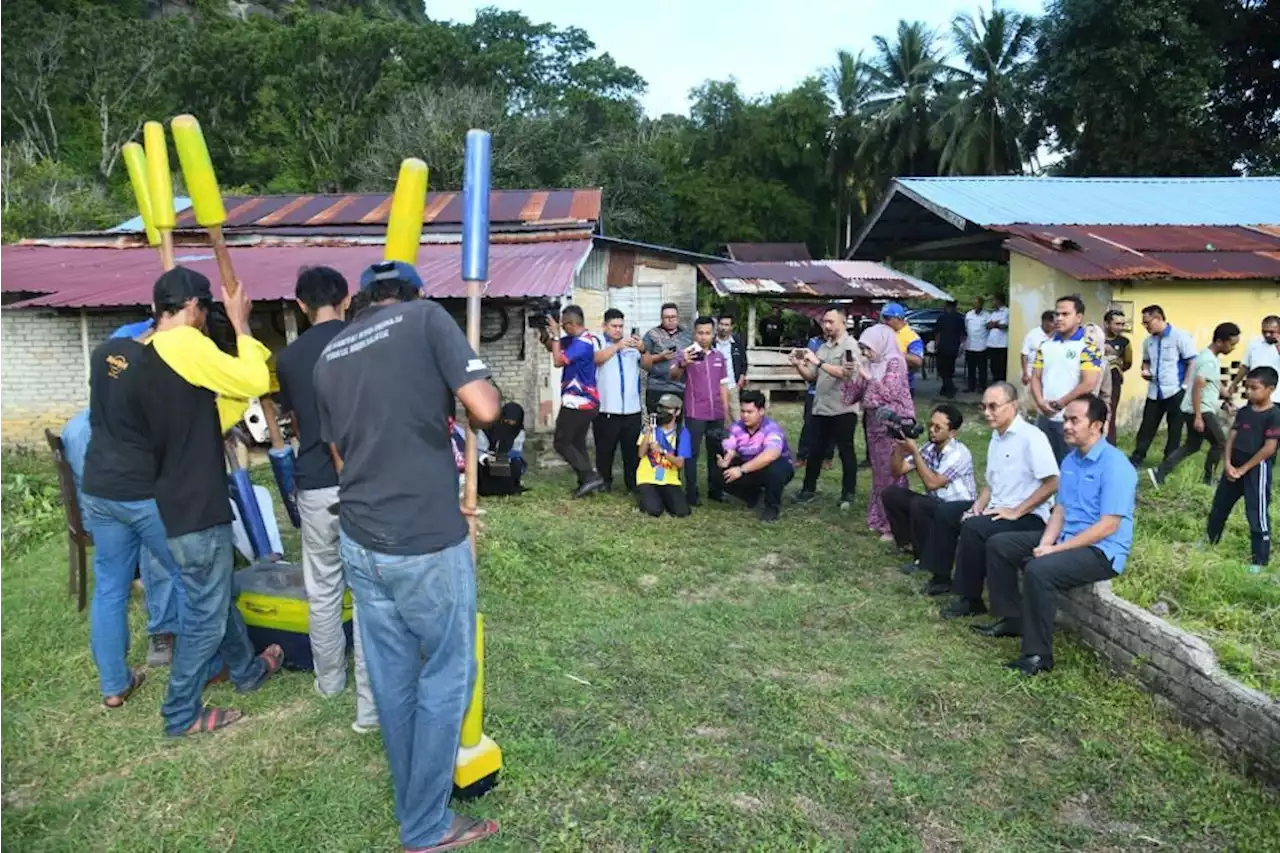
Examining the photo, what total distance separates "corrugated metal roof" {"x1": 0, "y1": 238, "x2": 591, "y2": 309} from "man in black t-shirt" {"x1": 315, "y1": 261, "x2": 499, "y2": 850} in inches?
236

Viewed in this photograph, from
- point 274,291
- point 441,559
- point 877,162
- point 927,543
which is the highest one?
point 877,162

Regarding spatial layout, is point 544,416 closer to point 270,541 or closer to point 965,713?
point 270,541

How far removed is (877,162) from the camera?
34.4m

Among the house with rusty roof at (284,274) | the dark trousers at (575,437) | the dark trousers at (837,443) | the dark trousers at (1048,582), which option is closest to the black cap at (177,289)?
the dark trousers at (1048,582)

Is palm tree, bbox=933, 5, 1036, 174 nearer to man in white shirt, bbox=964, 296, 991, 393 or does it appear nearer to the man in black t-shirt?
man in white shirt, bbox=964, 296, 991, 393

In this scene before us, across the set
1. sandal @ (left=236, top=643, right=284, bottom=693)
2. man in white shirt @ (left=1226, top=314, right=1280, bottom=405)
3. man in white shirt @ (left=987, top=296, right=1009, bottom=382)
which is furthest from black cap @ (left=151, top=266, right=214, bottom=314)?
man in white shirt @ (left=987, top=296, right=1009, bottom=382)

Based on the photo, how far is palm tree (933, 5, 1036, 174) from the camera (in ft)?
98.1

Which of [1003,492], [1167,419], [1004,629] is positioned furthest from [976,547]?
[1167,419]

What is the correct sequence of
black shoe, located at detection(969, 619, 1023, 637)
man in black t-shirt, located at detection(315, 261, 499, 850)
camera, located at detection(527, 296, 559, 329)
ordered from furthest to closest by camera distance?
camera, located at detection(527, 296, 559, 329), black shoe, located at detection(969, 619, 1023, 637), man in black t-shirt, located at detection(315, 261, 499, 850)

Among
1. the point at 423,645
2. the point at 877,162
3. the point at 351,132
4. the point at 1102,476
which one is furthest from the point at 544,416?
the point at 877,162

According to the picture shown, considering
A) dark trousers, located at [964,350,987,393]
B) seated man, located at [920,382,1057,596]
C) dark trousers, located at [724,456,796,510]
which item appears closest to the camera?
seated man, located at [920,382,1057,596]

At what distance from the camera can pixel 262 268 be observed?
10352mm

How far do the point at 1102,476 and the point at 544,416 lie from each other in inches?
313

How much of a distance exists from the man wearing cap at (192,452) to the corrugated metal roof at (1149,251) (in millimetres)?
9336
